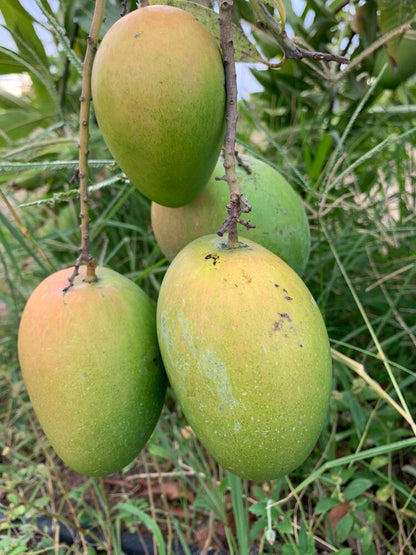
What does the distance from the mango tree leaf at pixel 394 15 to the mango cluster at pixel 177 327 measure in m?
0.52

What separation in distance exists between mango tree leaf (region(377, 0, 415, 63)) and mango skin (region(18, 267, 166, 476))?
0.74 m

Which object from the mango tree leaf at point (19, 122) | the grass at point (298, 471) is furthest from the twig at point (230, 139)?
the mango tree leaf at point (19, 122)

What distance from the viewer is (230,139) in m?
0.68

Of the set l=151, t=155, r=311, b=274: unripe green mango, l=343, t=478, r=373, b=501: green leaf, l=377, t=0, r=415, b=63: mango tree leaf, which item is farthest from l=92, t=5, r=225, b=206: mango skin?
l=343, t=478, r=373, b=501: green leaf

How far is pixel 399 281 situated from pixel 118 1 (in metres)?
1.01

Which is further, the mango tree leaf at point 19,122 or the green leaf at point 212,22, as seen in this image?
the mango tree leaf at point 19,122

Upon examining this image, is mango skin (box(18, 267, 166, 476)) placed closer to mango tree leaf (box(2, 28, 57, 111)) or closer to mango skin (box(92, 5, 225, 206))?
mango skin (box(92, 5, 225, 206))

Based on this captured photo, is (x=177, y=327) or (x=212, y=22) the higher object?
(x=212, y=22)

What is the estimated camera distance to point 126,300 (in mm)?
758

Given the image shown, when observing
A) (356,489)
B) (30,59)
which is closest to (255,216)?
(356,489)

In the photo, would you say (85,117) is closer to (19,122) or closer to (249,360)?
(249,360)

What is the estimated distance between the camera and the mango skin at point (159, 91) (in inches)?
25.4

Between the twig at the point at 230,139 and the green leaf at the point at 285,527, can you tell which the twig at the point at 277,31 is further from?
the green leaf at the point at 285,527

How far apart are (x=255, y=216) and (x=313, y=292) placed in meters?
0.65
